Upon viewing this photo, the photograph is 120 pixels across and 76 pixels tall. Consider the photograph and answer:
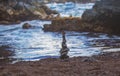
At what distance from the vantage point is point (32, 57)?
24.2 m

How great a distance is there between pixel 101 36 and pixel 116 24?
331 centimetres

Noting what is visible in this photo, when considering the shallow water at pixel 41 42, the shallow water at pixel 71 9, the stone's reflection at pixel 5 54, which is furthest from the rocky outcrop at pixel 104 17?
the shallow water at pixel 71 9

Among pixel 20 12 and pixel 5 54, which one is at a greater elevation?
pixel 5 54

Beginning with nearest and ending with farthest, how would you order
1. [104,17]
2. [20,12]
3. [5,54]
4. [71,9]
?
[5,54], [104,17], [20,12], [71,9]

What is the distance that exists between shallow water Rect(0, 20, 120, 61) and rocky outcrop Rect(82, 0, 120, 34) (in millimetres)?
1922

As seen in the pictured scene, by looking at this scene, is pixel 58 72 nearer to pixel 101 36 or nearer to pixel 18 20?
pixel 101 36

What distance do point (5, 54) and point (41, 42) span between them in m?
6.93

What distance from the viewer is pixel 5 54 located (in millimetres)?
26078

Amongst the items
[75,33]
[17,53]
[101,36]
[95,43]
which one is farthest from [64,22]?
[17,53]

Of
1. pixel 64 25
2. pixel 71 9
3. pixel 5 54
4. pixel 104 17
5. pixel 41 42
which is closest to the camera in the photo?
pixel 5 54

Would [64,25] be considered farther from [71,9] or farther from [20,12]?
[71,9]

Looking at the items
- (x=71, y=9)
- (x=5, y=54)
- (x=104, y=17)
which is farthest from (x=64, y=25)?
(x=71, y=9)

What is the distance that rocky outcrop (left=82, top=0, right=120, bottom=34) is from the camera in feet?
127

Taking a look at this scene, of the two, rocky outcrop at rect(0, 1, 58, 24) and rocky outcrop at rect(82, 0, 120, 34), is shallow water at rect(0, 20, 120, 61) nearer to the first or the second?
rocky outcrop at rect(82, 0, 120, 34)
